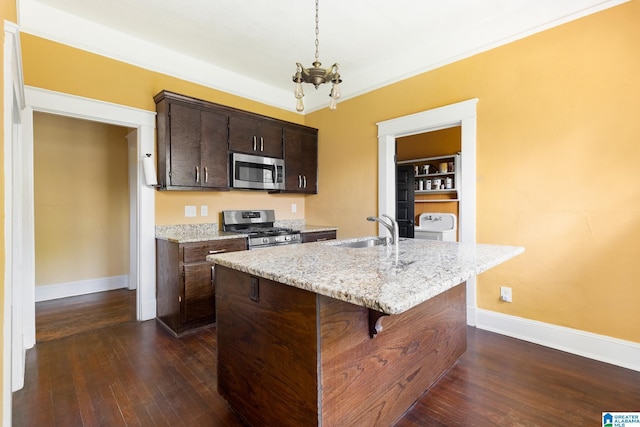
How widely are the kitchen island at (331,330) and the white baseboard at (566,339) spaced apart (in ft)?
4.05

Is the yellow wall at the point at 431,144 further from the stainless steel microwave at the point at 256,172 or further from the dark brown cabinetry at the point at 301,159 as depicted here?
the stainless steel microwave at the point at 256,172

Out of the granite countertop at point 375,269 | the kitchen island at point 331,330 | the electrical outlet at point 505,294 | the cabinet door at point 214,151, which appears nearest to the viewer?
the granite countertop at point 375,269

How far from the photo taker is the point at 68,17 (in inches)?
103

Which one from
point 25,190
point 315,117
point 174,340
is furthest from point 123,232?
point 315,117

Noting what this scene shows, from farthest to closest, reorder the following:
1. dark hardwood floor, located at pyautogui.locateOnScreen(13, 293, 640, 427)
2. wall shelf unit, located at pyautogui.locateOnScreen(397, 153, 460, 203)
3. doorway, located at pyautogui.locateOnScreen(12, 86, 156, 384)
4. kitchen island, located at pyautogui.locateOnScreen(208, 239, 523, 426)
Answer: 1. wall shelf unit, located at pyautogui.locateOnScreen(397, 153, 460, 203)
2. doorway, located at pyautogui.locateOnScreen(12, 86, 156, 384)
3. dark hardwood floor, located at pyautogui.locateOnScreen(13, 293, 640, 427)
4. kitchen island, located at pyautogui.locateOnScreen(208, 239, 523, 426)

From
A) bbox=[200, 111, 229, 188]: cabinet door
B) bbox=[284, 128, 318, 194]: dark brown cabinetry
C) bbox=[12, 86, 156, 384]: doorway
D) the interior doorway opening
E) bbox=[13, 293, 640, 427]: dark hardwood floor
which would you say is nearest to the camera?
bbox=[13, 293, 640, 427]: dark hardwood floor

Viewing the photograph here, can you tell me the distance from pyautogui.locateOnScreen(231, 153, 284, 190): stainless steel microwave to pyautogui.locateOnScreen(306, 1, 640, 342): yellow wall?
1.98 m

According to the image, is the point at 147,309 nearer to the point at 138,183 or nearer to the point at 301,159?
the point at 138,183

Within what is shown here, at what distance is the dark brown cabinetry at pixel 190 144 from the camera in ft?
9.68

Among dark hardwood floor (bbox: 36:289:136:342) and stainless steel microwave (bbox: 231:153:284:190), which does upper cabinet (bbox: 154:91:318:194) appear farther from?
dark hardwood floor (bbox: 36:289:136:342)

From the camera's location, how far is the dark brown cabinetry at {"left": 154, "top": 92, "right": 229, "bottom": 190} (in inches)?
116

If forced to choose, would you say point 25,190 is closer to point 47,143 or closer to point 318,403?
point 47,143

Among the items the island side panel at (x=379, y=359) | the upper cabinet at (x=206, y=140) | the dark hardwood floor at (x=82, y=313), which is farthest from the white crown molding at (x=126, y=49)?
the island side panel at (x=379, y=359)

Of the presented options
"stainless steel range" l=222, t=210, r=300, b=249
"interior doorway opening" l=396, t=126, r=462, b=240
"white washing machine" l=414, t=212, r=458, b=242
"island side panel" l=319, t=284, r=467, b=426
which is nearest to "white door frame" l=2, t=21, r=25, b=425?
"island side panel" l=319, t=284, r=467, b=426
